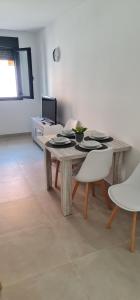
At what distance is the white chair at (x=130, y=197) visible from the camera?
1.85m

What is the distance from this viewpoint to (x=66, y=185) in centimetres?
232

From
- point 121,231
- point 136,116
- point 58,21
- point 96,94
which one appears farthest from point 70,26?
point 121,231

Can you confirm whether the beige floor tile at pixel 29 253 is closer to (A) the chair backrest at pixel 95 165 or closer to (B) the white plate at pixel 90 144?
(A) the chair backrest at pixel 95 165

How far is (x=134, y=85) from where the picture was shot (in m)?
2.34

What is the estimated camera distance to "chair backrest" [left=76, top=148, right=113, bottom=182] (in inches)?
84.6

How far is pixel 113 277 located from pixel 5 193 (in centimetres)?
174

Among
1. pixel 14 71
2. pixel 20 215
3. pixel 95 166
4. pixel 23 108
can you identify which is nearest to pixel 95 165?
pixel 95 166

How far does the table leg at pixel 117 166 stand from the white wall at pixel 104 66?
0.10 metres

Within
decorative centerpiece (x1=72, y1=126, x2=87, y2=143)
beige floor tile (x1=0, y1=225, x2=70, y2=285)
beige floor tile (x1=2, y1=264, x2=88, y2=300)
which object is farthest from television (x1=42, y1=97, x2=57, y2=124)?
beige floor tile (x1=2, y1=264, x2=88, y2=300)

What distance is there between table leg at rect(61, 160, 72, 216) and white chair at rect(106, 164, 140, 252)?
456mm

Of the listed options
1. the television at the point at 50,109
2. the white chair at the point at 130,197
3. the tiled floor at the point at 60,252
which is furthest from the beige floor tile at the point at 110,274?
the television at the point at 50,109

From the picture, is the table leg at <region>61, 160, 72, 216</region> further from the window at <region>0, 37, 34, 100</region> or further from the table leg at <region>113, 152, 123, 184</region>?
the window at <region>0, 37, 34, 100</region>

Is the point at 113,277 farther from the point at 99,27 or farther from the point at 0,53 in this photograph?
the point at 0,53

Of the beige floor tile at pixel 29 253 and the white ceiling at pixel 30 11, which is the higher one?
the white ceiling at pixel 30 11
